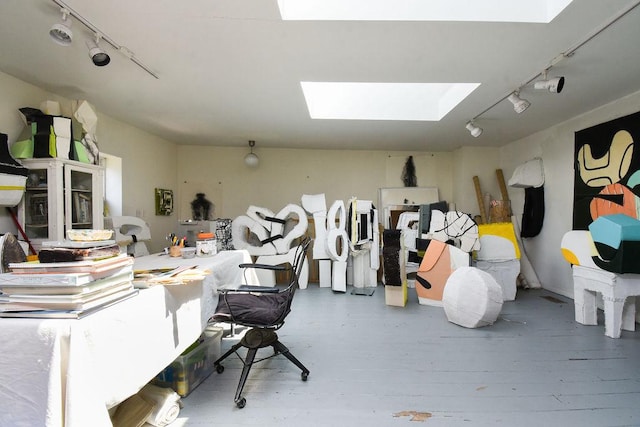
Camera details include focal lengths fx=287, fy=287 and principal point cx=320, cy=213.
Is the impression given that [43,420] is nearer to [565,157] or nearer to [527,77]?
[527,77]

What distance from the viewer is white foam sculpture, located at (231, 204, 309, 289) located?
4.82 m

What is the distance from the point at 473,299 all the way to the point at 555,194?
2.69 meters

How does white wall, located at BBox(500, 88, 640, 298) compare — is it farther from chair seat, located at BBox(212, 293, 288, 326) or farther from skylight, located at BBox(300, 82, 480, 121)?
chair seat, located at BBox(212, 293, 288, 326)

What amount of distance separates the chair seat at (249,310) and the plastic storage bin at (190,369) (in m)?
0.32

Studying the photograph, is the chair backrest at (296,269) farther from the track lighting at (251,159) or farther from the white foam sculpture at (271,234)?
the track lighting at (251,159)

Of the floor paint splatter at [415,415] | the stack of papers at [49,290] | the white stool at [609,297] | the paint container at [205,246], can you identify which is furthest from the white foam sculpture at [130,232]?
the white stool at [609,297]

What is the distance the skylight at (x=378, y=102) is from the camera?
3998 mm

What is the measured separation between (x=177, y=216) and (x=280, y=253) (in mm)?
2556

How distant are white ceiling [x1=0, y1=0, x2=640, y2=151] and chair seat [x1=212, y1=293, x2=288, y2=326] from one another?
193 centimetres

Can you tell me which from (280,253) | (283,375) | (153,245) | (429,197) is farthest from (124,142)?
(429,197)

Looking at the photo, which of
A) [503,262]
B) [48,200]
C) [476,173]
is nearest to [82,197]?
[48,200]

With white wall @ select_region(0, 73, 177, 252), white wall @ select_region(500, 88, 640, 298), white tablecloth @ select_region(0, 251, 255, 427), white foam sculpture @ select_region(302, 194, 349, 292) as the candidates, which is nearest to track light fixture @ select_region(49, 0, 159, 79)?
white wall @ select_region(0, 73, 177, 252)

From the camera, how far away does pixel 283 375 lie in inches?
87.5

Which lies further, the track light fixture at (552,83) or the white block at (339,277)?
the white block at (339,277)
